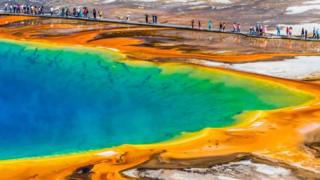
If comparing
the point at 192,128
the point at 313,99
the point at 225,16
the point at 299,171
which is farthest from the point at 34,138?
the point at 225,16

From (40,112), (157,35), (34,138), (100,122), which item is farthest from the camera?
A: (157,35)

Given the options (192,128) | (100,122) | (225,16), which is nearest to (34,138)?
(100,122)

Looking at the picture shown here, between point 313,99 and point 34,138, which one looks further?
point 313,99

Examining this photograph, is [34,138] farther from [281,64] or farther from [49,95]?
[281,64]

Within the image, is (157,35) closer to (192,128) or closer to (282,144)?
(192,128)

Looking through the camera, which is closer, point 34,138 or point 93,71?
point 34,138

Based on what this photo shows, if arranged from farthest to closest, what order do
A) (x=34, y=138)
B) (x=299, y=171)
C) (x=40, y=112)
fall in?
(x=40, y=112) < (x=34, y=138) < (x=299, y=171)
